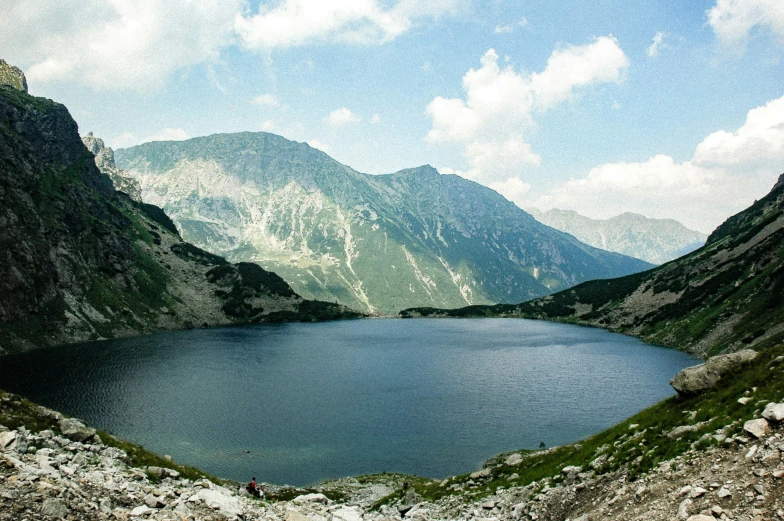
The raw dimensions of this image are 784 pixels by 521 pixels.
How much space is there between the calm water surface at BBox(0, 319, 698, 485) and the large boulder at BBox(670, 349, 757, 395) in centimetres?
4350

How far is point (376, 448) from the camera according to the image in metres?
78.6

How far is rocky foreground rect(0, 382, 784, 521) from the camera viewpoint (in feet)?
57.0

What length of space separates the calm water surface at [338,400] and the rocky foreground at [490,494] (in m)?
37.3

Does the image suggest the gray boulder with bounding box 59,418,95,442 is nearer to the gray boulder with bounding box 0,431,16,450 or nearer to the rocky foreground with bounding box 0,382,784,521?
the rocky foreground with bounding box 0,382,784,521

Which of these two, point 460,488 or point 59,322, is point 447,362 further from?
point 59,322

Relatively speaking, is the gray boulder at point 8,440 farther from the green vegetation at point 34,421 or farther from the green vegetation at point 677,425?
the green vegetation at point 677,425

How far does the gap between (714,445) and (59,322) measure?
20825 centimetres

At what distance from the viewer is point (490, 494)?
37.7 metres

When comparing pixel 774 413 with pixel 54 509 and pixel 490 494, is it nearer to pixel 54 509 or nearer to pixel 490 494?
pixel 490 494

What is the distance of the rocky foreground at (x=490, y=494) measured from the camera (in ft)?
57.0

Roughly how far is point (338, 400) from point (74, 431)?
7782cm

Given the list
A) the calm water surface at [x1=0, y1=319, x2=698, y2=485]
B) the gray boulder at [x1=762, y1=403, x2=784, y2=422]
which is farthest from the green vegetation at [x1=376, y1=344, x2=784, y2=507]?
the calm water surface at [x1=0, y1=319, x2=698, y2=485]

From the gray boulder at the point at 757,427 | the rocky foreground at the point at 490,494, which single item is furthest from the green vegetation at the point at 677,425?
the gray boulder at the point at 757,427

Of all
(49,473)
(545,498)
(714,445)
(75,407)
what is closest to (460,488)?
(545,498)
